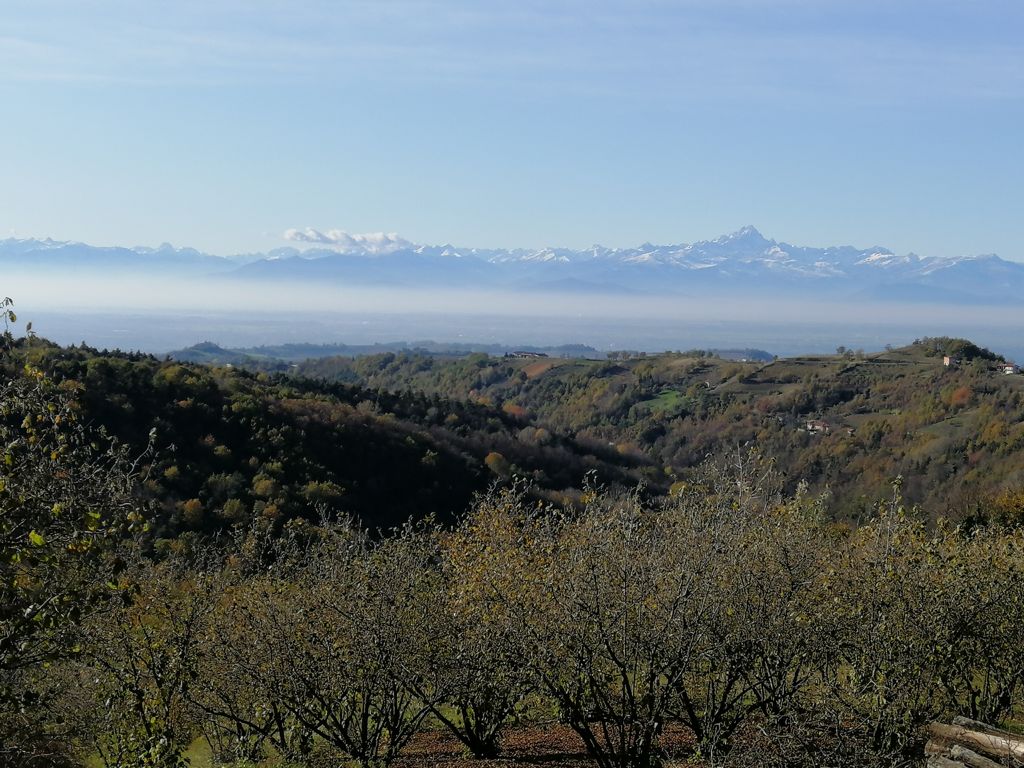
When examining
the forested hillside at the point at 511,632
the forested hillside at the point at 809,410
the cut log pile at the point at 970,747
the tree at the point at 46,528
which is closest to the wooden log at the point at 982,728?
the cut log pile at the point at 970,747

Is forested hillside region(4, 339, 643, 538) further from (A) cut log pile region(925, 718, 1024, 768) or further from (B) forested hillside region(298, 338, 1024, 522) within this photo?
(A) cut log pile region(925, 718, 1024, 768)

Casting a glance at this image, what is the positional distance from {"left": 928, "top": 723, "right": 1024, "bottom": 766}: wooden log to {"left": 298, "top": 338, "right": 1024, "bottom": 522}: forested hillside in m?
32.4

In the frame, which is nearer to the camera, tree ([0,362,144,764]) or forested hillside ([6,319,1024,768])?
tree ([0,362,144,764])

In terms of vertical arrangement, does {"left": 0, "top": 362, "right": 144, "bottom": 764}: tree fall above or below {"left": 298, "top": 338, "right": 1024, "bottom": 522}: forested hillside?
above

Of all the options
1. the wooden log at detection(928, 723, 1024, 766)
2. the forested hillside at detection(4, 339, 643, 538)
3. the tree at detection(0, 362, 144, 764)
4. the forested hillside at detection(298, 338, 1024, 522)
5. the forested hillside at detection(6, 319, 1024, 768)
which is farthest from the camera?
the forested hillside at detection(298, 338, 1024, 522)

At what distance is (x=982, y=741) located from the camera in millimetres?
11438

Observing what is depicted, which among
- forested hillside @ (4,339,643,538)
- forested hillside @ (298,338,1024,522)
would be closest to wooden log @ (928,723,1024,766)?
forested hillside @ (4,339,643,538)

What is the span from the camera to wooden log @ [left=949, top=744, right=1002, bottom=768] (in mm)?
10797

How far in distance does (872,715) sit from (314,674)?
25.6 ft

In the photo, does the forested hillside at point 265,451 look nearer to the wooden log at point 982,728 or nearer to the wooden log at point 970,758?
the wooden log at point 982,728

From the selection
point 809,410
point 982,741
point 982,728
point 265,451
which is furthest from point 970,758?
point 809,410

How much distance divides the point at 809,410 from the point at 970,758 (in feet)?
404

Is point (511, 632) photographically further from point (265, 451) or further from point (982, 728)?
point (265, 451)

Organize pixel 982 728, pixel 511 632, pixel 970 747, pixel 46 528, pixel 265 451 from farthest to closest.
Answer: pixel 265 451
pixel 511 632
pixel 982 728
pixel 970 747
pixel 46 528
